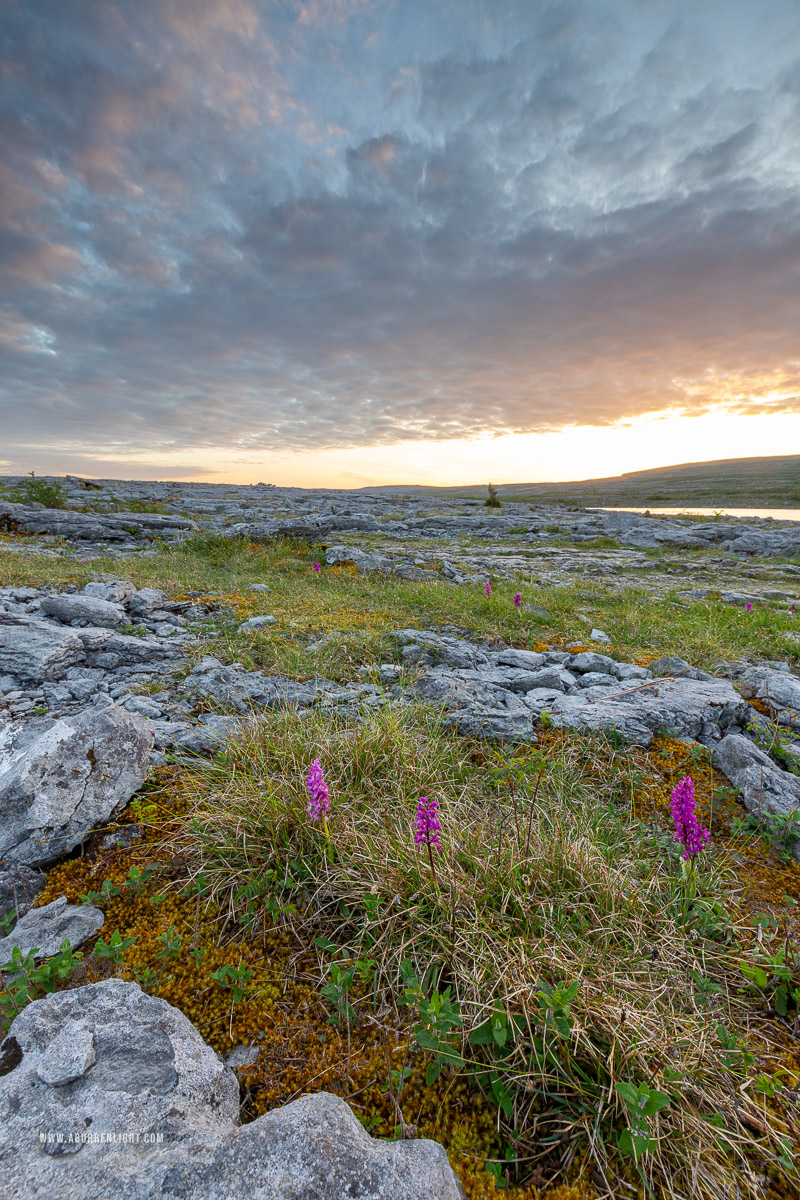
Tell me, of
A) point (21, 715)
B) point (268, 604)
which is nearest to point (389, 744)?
point (21, 715)

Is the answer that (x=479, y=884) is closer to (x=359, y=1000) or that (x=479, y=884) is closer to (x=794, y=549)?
(x=359, y=1000)

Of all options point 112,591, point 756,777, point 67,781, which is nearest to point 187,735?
point 67,781

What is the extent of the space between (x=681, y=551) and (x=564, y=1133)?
80.1 feet

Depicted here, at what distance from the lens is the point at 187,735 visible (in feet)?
14.2

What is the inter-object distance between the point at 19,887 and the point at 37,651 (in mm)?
3476

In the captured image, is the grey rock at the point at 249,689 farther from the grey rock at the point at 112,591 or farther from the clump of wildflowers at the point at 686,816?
the grey rock at the point at 112,591

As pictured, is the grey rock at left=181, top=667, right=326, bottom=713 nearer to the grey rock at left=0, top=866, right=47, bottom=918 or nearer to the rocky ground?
the rocky ground

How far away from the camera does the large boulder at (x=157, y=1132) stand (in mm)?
1507

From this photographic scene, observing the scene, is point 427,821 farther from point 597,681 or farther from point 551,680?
point 597,681

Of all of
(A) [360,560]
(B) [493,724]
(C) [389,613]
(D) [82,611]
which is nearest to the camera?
(B) [493,724]

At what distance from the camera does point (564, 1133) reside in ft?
6.40

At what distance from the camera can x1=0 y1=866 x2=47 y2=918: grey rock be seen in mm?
2863

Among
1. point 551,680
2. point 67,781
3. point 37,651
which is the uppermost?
point 37,651

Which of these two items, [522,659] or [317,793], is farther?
[522,659]
